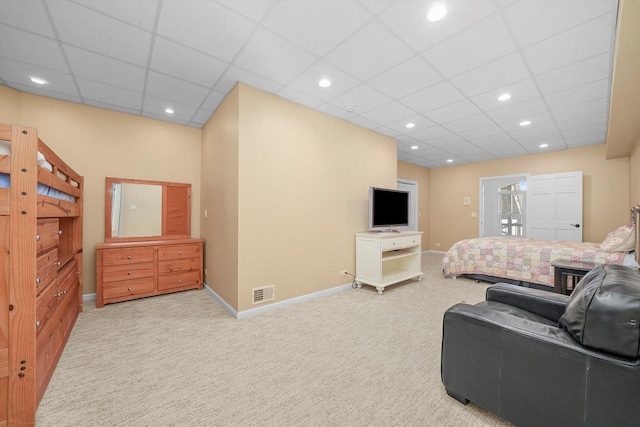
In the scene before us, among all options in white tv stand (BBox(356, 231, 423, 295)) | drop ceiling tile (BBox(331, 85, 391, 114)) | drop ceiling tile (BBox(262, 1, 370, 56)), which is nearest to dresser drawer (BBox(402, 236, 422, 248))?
white tv stand (BBox(356, 231, 423, 295))

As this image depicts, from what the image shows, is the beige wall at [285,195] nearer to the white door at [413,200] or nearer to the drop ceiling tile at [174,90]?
the drop ceiling tile at [174,90]

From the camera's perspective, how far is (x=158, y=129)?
3898 mm

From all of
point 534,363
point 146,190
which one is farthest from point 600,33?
point 146,190

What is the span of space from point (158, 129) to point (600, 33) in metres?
5.05

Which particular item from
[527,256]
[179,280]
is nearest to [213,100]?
[179,280]

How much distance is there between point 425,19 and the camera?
189 cm

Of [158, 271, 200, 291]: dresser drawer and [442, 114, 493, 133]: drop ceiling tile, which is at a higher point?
[442, 114, 493, 133]: drop ceiling tile

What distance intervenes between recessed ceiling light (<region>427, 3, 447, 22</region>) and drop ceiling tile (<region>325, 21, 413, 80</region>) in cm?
31

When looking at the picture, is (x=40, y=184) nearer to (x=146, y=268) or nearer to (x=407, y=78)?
(x=146, y=268)

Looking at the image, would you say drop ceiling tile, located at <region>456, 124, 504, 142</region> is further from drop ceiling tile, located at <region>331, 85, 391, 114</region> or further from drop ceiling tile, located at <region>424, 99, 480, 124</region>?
drop ceiling tile, located at <region>331, 85, 391, 114</region>

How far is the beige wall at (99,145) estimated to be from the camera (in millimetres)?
3100

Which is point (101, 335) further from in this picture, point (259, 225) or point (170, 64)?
point (170, 64)

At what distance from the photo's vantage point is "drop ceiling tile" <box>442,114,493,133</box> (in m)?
3.78

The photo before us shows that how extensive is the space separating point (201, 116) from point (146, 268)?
2.27 meters
